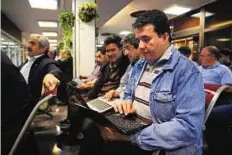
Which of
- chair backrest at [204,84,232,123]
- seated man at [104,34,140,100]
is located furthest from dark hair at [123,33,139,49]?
chair backrest at [204,84,232,123]

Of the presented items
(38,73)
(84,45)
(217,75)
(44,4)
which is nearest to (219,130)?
(217,75)

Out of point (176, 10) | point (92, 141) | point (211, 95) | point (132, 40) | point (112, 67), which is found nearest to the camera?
point (211, 95)

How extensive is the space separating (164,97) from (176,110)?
10 cm

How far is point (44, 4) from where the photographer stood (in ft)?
23.1

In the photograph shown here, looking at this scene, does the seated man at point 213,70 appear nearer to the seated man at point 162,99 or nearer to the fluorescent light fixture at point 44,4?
the seated man at point 162,99

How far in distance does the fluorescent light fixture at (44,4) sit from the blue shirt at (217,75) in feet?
14.9

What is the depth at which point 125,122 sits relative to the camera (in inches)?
57.1

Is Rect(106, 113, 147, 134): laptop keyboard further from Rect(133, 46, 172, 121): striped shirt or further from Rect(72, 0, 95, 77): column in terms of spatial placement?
Rect(72, 0, 95, 77): column

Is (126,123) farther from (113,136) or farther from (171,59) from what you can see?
(171,59)

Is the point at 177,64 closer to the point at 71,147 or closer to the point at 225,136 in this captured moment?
the point at 71,147

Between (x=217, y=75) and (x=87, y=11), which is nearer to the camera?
(x=217, y=75)

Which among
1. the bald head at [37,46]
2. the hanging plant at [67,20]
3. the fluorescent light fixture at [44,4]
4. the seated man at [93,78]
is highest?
the fluorescent light fixture at [44,4]

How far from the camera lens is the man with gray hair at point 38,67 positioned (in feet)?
8.78

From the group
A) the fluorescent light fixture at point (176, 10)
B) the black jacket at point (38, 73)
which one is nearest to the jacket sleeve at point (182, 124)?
the black jacket at point (38, 73)
